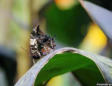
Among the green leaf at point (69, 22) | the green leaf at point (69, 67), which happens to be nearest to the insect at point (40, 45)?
the green leaf at point (69, 67)

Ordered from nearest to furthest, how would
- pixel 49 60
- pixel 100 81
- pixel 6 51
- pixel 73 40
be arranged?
pixel 49 60, pixel 100 81, pixel 73 40, pixel 6 51

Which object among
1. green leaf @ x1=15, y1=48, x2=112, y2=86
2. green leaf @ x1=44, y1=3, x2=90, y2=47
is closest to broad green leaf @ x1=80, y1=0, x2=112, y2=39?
green leaf @ x1=15, y1=48, x2=112, y2=86

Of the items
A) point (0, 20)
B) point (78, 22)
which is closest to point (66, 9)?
point (78, 22)

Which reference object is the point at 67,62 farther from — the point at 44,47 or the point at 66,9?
the point at 66,9

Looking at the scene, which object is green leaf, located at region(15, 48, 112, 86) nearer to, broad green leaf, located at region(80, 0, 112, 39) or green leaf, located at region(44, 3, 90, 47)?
broad green leaf, located at region(80, 0, 112, 39)

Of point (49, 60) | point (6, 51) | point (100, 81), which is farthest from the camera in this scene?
point (6, 51)

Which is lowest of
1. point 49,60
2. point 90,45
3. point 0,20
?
point 90,45
